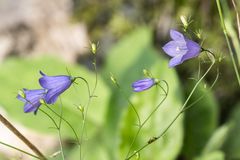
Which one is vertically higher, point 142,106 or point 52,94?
point 142,106

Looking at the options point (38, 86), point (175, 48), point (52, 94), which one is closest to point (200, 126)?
point (38, 86)

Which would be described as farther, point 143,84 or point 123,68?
point 123,68

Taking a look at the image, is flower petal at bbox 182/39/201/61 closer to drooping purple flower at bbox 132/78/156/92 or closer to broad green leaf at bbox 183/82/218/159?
drooping purple flower at bbox 132/78/156/92

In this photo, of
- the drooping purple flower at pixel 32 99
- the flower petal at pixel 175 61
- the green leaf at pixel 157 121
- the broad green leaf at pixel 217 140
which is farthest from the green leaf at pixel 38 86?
the flower petal at pixel 175 61

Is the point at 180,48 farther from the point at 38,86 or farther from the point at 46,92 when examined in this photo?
the point at 38,86

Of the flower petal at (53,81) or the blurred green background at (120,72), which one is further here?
the blurred green background at (120,72)

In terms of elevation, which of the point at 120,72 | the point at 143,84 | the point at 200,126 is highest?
the point at 120,72

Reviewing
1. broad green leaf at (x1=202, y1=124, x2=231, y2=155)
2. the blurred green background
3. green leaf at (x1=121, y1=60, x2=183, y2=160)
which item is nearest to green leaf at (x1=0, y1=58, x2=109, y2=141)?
the blurred green background

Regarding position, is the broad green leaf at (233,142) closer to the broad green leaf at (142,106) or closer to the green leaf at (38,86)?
the broad green leaf at (142,106)
